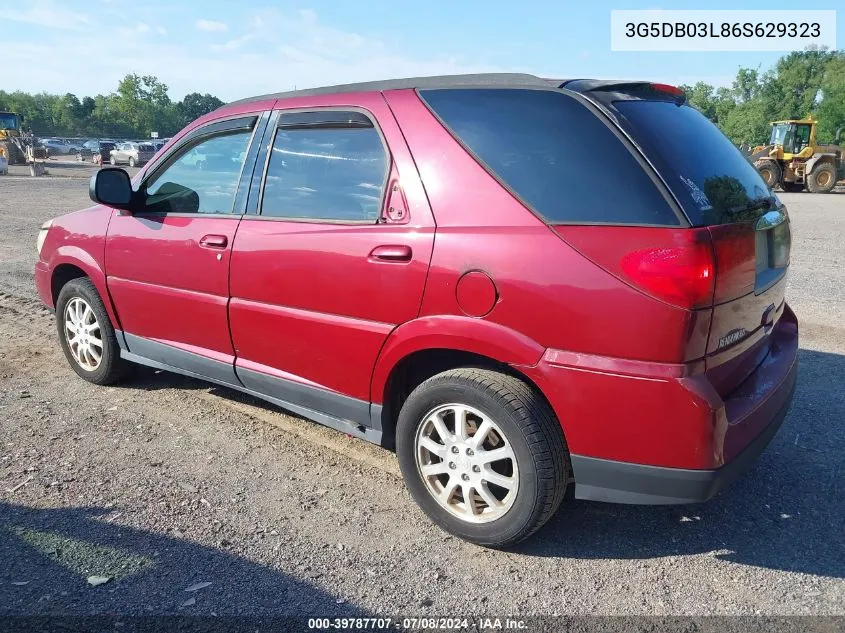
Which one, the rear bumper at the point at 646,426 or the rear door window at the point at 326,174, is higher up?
the rear door window at the point at 326,174

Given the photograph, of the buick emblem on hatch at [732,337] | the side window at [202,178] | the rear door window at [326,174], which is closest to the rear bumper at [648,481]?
the buick emblem on hatch at [732,337]

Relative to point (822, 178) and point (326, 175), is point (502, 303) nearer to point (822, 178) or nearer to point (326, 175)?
point (326, 175)

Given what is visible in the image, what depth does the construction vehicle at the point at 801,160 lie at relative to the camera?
27031 mm

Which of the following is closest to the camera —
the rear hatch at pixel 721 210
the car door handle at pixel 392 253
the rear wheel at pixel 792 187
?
the rear hatch at pixel 721 210

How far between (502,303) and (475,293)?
13cm

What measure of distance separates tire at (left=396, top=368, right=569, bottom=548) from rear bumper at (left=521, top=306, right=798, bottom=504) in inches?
3.5

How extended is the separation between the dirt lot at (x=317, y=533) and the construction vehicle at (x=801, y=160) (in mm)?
26522

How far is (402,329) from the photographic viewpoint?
9.65 feet

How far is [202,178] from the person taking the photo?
13.0 feet

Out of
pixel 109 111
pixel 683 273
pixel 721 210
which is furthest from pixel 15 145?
pixel 109 111

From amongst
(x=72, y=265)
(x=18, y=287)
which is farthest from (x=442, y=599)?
(x=18, y=287)

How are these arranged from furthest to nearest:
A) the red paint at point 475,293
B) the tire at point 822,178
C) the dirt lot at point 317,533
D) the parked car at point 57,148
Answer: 1. the parked car at point 57,148
2. the tire at point 822,178
3. the red paint at point 475,293
4. the dirt lot at point 317,533

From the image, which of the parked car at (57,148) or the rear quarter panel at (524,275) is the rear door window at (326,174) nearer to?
the rear quarter panel at (524,275)

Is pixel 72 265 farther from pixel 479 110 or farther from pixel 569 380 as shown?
pixel 569 380
